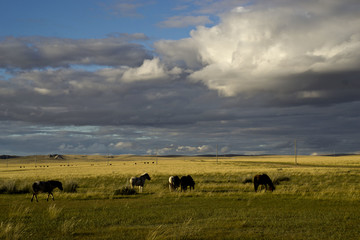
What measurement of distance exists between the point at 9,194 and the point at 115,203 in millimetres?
11829

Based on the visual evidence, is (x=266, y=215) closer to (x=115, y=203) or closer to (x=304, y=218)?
(x=304, y=218)

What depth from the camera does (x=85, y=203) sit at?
74.4ft

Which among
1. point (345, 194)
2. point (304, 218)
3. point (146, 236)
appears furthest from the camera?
point (345, 194)

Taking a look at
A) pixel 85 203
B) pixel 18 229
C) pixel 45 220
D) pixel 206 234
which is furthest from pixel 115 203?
pixel 206 234

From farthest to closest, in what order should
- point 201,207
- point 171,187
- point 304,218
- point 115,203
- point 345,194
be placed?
point 171,187 → point 345,194 → point 115,203 → point 201,207 → point 304,218

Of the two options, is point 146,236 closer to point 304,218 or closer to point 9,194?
point 304,218

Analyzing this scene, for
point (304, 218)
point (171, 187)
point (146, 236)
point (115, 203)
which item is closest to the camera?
point (146, 236)

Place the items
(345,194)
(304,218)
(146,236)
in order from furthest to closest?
(345,194) < (304,218) < (146,236)

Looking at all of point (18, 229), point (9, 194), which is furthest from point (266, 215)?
point (9, 194)

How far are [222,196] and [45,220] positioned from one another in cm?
1258

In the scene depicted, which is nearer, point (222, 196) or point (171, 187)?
point (222, 196)

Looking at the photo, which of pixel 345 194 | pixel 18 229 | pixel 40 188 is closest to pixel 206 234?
pixel 18 229

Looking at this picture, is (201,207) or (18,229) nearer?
(18,229)

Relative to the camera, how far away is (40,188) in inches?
930
